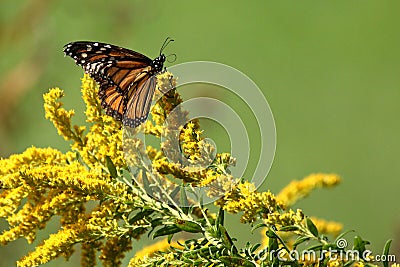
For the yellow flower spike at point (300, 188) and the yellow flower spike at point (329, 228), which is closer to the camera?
the yellow flower spike at point (329, 228)

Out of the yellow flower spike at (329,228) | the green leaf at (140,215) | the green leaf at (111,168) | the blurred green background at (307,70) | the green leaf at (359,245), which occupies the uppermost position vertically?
the blurred green background at (307,70)

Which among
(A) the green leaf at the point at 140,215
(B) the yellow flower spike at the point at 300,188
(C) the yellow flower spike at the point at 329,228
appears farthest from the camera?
(B) the yellow flower spike at the point at 300,188

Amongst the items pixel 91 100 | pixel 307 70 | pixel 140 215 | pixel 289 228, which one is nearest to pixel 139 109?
pixel 91 100

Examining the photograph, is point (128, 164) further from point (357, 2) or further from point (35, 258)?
point (357, 2)

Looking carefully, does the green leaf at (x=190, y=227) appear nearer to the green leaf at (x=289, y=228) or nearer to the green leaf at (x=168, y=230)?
the green leaf at (x=168, y=230)

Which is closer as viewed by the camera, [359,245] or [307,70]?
[359,245]

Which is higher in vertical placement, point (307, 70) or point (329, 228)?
point (307, 70)

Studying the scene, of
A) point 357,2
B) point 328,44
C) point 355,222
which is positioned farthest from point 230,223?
point 357,2

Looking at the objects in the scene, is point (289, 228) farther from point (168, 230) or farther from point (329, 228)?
point (329, 228)
